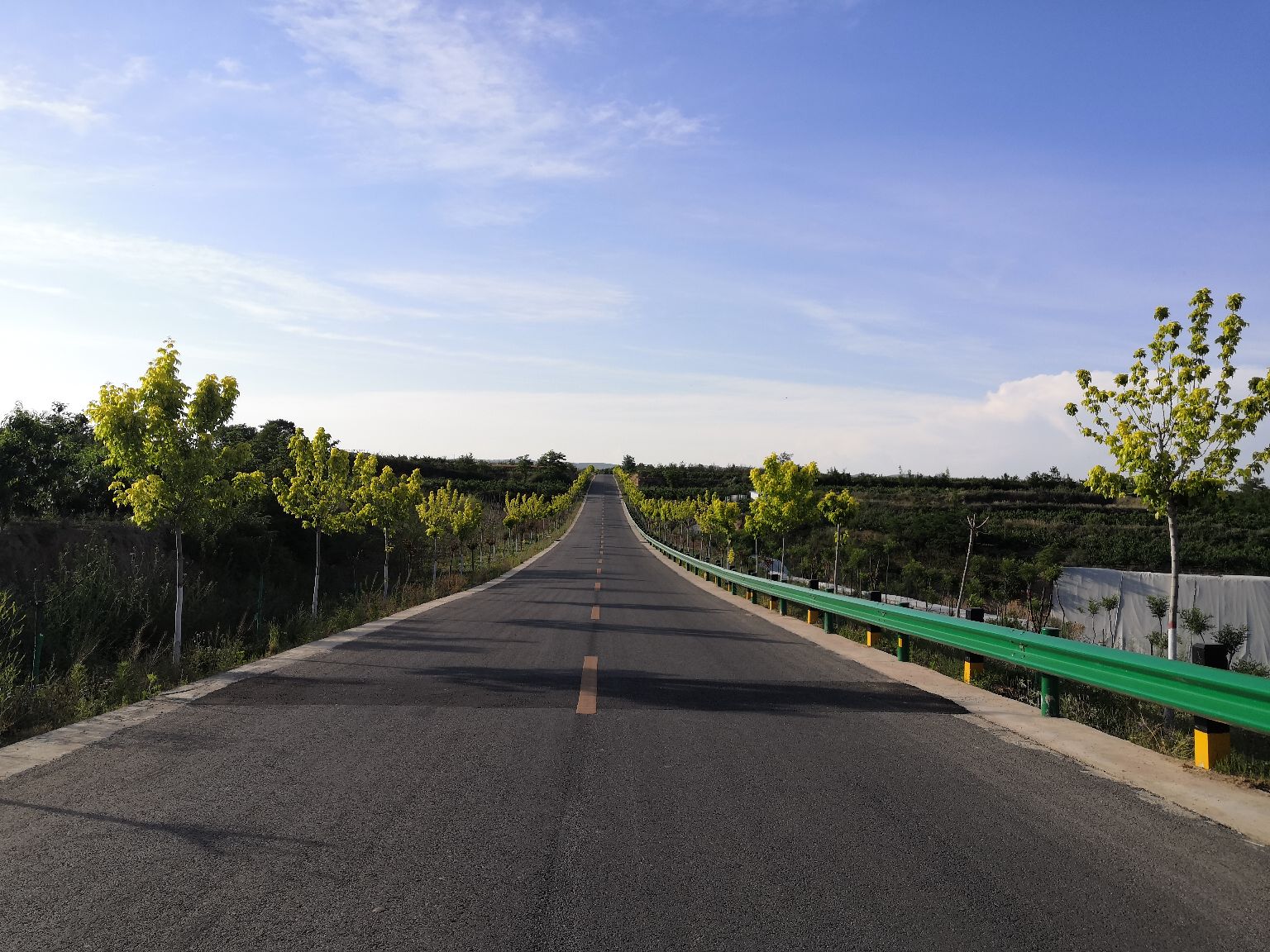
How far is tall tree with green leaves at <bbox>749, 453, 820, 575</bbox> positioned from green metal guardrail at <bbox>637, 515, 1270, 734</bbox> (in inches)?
696

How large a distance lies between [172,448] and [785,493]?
20521 millimetres

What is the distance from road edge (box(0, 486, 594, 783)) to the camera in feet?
19.4

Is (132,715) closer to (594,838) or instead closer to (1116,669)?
(594,838)

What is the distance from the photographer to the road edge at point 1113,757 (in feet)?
16.2

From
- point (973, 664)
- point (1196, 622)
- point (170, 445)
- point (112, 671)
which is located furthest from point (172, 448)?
point (1196, 622)

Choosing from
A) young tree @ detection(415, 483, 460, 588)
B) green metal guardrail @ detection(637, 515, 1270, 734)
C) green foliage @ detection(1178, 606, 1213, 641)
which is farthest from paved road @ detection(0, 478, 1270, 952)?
young tree @ detection(415, 483, 460, 588)

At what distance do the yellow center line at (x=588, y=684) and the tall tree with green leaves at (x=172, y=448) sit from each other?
6.32 meters

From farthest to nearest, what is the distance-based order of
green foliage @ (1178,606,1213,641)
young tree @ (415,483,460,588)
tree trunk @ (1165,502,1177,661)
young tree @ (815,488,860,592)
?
young tree @ (415,483,460,588), young tree @ (815,488,860,592), green foliage @ (1178,606,1213,641), tree trunk @ (1165,502,1177,661)

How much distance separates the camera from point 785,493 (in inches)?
1158

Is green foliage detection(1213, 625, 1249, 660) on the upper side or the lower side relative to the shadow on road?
lower

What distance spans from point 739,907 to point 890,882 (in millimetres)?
791

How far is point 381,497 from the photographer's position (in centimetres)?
2459

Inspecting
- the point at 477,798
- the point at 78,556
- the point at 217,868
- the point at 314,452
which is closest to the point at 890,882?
the point at 477,798

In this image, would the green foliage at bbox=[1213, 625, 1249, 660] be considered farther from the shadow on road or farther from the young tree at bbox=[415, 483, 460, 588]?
the shadow on road
